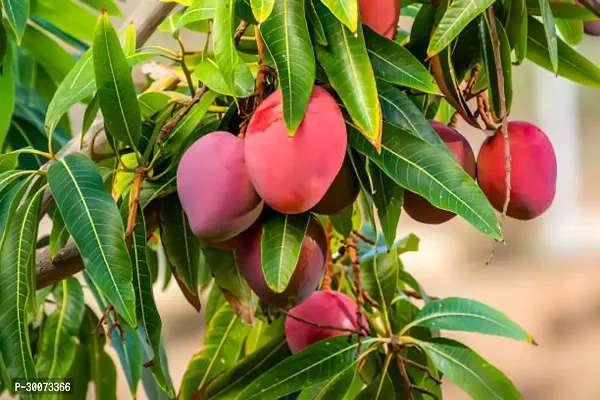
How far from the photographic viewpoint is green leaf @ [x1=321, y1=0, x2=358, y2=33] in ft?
1.52

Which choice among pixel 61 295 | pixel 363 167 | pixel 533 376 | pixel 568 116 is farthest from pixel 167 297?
pixel 568 116

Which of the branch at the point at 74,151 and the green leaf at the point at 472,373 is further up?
the branch at the point at 74,151

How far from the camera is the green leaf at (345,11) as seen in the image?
464 mm

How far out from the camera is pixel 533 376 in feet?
7.32

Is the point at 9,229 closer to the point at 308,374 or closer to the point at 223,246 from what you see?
the point at 223,246

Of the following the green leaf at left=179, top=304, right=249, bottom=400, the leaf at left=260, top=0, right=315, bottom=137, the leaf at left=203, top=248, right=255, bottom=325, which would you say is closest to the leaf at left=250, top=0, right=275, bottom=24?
the leaf at left=260, top=0, right=315, bottom=137

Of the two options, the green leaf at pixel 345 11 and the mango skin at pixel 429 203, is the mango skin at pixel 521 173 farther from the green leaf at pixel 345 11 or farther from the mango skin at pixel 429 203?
the green leaf at pixel 345 11

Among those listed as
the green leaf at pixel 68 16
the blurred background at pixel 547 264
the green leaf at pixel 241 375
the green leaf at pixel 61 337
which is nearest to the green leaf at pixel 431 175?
the green leaf at pixel 241 375

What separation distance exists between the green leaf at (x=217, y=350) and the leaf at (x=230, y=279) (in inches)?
7.1

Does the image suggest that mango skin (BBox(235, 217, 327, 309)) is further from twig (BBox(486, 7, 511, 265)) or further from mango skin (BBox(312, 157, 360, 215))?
twig (BBox(486, 7, 511, 265))

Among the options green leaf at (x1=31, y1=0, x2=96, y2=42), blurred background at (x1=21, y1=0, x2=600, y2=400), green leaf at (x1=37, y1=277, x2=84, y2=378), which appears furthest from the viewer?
blurred background at (x1=21, y1=0, x2=600, y2=400)

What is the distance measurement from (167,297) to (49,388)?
Result: 0.65 metres

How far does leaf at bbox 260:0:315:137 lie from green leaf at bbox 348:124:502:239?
7cm

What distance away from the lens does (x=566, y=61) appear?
644mm
